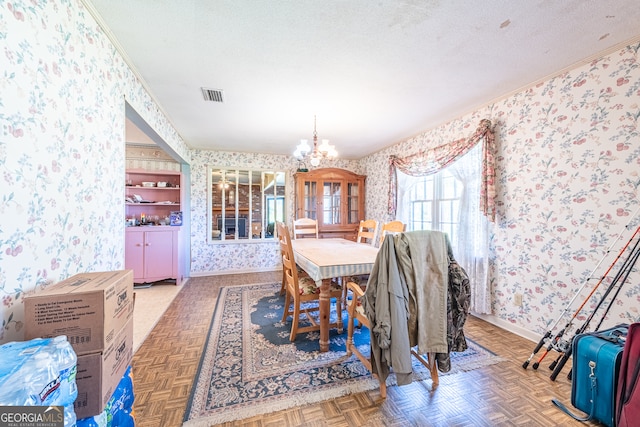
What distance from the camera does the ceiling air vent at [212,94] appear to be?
8.11 feet

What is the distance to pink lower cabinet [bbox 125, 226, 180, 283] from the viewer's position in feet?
13.0

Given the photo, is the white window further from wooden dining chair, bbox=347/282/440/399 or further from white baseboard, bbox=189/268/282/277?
white baseboard, bbox=189/268/282/277

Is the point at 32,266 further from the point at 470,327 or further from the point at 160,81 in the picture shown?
the point at 470,327

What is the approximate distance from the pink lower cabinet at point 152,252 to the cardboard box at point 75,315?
11.3ft

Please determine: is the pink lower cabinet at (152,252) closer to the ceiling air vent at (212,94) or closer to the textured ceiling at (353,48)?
the textured ceiling at (353,48)

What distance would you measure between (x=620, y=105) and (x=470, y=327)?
2.26 metres

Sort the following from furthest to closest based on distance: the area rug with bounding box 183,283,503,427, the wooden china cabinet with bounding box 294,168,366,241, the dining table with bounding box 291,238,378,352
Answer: the wooden china cabinet with bounding box 294,168,366,241 < the dining table with bounding box 291,238,378,352 < the area rug with bounding box 183,283,503,427

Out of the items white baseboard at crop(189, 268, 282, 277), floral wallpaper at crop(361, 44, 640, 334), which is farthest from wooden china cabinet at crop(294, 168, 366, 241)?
floral wallpaper at crop(361, 44, 640, 334)

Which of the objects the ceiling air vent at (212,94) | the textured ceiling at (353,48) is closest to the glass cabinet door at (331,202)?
the textured ceiling at (353,48)

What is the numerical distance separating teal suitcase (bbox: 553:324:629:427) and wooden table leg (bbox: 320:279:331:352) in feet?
5.16

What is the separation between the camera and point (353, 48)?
71.9 inches

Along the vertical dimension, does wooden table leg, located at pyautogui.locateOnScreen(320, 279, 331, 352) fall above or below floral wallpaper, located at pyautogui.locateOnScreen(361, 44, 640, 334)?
below

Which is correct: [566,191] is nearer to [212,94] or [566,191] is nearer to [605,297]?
[605,297]

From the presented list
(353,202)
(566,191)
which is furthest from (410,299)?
(353,202)
